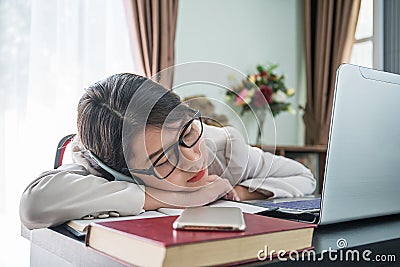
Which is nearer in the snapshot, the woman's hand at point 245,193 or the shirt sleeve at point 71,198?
the shirt sleeve at point 71,198

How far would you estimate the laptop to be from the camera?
0.69m

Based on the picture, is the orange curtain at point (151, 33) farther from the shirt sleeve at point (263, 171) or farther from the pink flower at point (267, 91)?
the shirt sleeve at point (263, 171)

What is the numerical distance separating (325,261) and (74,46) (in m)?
2.38

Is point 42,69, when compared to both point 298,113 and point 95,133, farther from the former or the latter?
point 298,113

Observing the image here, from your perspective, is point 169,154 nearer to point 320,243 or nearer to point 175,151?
point 175,151

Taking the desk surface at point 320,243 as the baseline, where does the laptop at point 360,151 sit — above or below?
above

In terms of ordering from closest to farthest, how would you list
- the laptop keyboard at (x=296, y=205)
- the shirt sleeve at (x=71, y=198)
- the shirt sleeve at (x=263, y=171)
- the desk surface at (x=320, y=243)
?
the desk surface at (x=320, y=243) → the shirt sleeve at (x=71, y=198) → the laptop keyboard at (x=296, y=205) → the shirt sleeve at (x=263, y=171)

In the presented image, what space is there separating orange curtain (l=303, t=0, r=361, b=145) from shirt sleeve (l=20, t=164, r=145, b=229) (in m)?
2.85

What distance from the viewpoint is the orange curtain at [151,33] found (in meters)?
2.89

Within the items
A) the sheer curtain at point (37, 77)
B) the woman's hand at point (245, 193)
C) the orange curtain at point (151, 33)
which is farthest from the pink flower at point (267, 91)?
the woman's hand at point (245, 193)

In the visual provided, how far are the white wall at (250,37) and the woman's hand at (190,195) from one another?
2273 millimetres

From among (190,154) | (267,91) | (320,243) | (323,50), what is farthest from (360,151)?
(323,50)

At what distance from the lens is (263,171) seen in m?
1.17

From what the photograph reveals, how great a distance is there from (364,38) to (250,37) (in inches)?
33.7
